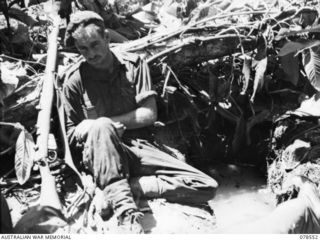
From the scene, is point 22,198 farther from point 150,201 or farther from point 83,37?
point 83,37

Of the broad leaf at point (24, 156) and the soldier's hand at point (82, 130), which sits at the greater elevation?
the soldier's hand at point (82, 130)

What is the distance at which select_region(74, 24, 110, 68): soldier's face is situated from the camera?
10.2ft

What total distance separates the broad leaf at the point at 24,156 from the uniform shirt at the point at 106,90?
0.26 meters

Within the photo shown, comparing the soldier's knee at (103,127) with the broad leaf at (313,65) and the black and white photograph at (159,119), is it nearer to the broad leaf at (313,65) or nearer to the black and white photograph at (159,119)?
the black and white photograph at (159,119)

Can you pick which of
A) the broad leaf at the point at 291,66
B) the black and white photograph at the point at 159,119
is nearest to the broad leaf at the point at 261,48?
the black and white photograph at the point at 159,119

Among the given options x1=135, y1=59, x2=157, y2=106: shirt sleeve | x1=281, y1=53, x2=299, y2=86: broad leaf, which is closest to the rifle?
x1=135, y1=59, x2=157, y2=106: shirt sleeve

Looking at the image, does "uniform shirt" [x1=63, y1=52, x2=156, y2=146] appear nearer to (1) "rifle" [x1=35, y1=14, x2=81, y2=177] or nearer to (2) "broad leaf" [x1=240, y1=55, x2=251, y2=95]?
(1) "rifle" [x1=35, y1=14, x2=81, y2=177]

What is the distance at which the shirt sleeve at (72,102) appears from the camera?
3.35 metres

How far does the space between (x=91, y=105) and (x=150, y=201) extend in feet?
2.43

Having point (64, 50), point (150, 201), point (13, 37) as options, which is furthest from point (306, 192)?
point (13, 37)

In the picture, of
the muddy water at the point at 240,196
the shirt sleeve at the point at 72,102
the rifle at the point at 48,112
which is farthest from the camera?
the muddy water at the point at 240,196

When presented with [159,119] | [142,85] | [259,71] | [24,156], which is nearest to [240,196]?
[159,119]

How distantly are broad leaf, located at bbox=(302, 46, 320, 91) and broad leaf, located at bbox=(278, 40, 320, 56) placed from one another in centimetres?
4

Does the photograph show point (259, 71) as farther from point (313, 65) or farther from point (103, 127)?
point (103, 127)
